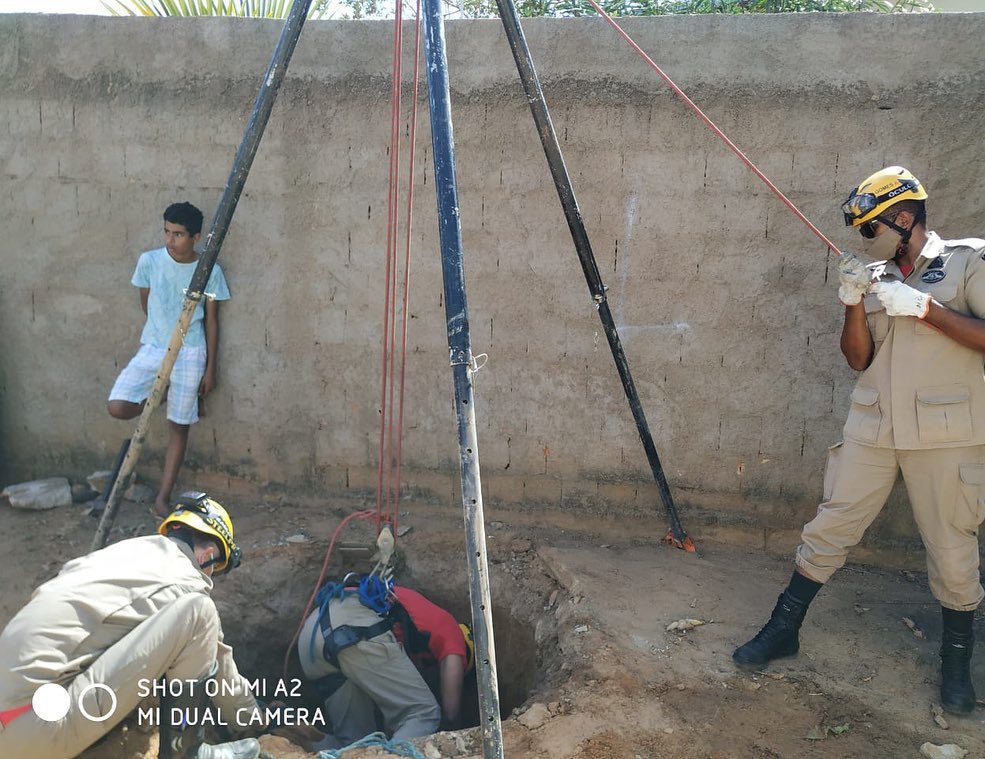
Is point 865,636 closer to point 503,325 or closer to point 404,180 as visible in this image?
point 503,325

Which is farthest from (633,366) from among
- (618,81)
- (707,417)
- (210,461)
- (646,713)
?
(210,461)

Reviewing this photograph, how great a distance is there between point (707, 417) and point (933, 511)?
1282 millimetres

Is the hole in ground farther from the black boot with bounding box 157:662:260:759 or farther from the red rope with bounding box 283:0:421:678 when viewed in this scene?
the black boot with bounding box 157:662:260:759

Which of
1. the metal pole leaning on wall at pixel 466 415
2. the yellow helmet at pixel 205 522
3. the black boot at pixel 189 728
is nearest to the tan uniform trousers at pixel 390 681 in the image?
the black boot at pixel 189 728

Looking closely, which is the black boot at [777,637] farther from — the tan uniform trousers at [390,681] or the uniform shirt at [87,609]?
the uniform shirt at [87,609]

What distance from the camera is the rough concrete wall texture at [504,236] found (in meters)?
3.95

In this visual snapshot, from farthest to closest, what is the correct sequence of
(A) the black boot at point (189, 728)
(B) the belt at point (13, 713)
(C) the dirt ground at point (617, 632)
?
(C) the dirt ground at point (617, 632) < (A) the black boot at point (189, 728) < (B) the belt at point (13, 713)

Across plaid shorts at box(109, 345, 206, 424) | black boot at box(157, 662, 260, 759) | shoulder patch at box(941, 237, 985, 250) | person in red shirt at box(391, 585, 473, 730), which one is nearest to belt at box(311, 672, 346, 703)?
person in red shirt at box(391, 585, 473, 730)

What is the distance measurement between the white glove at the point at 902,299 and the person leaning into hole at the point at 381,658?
2.27m

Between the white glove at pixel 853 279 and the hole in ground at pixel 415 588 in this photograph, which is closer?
the white glove at pixel 853 279

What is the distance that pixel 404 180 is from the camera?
440cm

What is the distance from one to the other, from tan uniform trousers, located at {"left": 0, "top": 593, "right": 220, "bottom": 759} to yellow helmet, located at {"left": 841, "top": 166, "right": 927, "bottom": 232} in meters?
2.53

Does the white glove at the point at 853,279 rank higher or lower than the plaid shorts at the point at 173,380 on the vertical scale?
higher

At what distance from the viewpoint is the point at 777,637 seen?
3330mm
